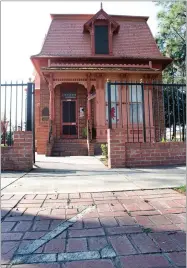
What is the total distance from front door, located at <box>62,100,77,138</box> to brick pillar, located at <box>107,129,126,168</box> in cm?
832

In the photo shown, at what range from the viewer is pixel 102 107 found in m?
12.6

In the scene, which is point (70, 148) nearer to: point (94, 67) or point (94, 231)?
point (94, 67)

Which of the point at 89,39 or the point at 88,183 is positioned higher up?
the point at 89,39

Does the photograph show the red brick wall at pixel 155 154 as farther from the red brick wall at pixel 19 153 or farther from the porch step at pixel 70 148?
the porch step at pixel 70 148

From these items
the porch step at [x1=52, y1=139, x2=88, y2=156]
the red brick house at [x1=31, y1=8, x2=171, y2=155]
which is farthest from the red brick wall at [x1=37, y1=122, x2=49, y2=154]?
the porch step at [x1=52, y1=139, x2=88, y2=156]

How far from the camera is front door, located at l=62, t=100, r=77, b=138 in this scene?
14.1 m

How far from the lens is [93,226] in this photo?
2152 mm

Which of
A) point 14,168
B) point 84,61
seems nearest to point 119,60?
point 84,61

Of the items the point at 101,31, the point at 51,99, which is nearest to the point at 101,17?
the point at 101,31

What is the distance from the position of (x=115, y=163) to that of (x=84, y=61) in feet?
32.8

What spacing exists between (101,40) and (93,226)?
14.8 metres

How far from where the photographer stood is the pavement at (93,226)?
1.59 metres

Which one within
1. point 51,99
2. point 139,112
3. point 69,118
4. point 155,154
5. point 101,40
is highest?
point 101,40

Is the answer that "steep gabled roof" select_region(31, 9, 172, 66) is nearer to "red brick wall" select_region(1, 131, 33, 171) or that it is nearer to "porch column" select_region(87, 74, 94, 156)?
"porch column" select_region(87, 74, 94, 156)
